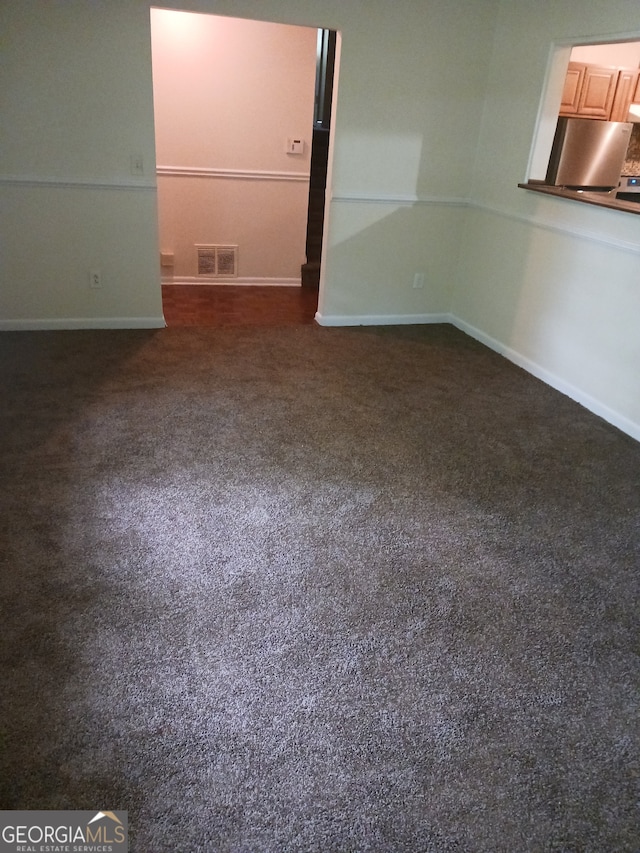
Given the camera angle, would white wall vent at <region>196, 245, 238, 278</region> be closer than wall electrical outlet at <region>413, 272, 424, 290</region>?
No

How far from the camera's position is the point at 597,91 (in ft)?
15.8

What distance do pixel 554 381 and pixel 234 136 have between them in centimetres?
335

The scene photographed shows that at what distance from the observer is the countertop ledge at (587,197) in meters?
A: 3.37

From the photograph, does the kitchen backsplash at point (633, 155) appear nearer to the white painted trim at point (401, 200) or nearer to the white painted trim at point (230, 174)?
the white painted trim at point (401, 200)

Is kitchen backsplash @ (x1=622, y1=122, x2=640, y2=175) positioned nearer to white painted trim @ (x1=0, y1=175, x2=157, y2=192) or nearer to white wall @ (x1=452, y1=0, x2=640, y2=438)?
white wall @ (x1=452, y1=0, x2=640, y2=438)

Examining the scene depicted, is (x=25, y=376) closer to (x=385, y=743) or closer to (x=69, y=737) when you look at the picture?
(x=69, y=737)

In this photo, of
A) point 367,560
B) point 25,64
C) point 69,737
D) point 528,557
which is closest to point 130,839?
point 69,737

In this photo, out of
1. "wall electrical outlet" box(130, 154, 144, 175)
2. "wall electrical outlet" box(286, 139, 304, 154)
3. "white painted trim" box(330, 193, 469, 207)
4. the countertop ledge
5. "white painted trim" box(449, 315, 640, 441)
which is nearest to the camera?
the countertop ledge

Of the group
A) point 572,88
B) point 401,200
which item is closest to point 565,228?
point 401,200

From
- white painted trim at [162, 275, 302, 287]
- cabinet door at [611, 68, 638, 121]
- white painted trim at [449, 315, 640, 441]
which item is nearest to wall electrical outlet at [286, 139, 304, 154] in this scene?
white painted trim at [162, 275, 302, 287]

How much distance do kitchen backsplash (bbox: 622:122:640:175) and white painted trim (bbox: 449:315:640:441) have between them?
2.05 m

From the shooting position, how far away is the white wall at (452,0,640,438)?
3.45 m

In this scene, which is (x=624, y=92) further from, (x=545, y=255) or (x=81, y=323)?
(x=81, y=323)

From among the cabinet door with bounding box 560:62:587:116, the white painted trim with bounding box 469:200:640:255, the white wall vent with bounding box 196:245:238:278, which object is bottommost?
the white wall vent with bounding box 196:245:238:278
